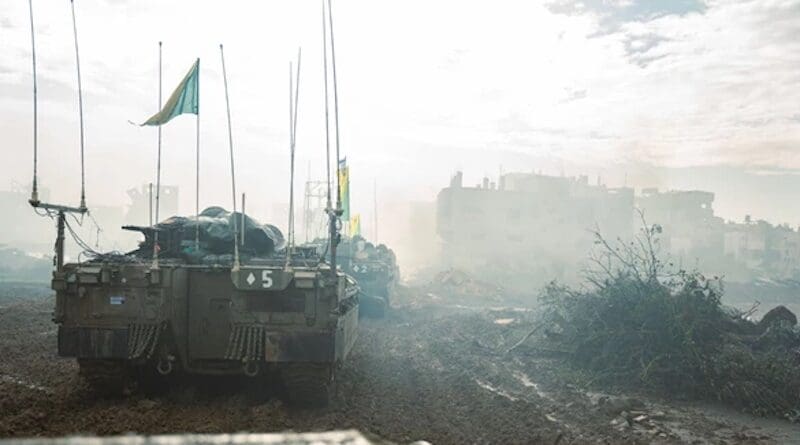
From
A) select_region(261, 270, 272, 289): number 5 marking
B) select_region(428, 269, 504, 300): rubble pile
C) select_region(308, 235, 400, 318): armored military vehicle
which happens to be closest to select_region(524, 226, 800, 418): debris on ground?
select_region(261, 270, 272, 289): number 5 marking

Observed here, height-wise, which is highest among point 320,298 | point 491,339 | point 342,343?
point 320,298

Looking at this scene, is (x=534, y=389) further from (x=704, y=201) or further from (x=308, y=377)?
(x=704, y=201)

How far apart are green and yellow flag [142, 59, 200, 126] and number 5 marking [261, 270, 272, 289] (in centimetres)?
398

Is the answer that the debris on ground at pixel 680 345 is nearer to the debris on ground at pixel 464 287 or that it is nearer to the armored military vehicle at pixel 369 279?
the armored military vehicle at pixel 369 279

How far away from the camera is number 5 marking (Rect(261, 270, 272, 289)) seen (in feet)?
24.8

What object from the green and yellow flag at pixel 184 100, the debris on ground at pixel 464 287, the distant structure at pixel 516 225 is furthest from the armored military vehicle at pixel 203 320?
the distant structure at pixel 516 225

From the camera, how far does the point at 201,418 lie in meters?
6.90

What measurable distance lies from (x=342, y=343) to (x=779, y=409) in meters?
5.76

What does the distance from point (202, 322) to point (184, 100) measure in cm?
426

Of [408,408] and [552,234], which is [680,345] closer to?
[408,408]

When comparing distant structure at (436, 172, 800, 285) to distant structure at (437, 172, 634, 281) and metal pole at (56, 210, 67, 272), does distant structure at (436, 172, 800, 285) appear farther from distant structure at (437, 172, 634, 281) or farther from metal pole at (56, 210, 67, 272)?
metal pole at (56, 210, 67, 272)

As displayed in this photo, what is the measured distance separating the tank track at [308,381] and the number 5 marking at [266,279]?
95 cm

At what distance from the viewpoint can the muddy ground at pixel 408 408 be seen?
6832mm

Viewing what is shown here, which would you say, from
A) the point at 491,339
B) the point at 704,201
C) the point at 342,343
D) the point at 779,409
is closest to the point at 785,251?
the point at 704,201
